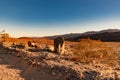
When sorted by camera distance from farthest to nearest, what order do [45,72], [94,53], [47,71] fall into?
[94,53] → [47,71] → [45,72]

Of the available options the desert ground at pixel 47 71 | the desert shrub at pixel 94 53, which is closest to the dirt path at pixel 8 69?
the desert ground at pixel 47 71

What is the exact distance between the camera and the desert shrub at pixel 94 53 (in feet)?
59.6

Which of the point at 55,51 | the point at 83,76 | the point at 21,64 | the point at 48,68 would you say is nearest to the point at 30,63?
the point at 21,64

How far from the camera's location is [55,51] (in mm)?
22234

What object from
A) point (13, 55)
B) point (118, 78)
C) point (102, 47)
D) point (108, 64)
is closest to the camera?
point (118, 78)

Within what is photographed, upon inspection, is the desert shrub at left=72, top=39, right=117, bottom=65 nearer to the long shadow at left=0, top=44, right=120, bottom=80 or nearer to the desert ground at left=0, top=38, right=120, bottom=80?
the desert ground at left=0, top=38, right=120, bottom=80

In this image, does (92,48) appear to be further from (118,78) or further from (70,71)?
(118,78)

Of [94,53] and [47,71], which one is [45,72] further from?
[94,53]

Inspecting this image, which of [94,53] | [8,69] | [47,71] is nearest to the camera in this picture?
[47,71]

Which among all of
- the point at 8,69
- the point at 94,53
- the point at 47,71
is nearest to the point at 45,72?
the point at 47,71

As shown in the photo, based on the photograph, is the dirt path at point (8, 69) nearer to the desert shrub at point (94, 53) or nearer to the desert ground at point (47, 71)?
the desert ground at point (47, 71)

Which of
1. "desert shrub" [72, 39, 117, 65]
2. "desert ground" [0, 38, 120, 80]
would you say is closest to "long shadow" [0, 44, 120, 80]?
"desert ground" [0, 38, 120, 80]

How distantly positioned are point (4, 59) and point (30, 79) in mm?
6172

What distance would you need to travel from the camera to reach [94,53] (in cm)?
1869
